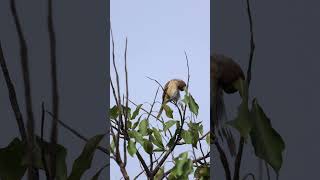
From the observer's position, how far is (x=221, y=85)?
0.62 m

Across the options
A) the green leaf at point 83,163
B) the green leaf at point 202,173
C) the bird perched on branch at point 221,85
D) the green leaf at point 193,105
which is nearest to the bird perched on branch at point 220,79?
the bird perched on branch at point 221,85

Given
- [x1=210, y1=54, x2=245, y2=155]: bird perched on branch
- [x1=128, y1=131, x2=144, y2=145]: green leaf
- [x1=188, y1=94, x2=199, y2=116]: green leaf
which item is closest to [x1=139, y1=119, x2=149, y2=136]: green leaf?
[x1=128, y1=131, x2=144, y2=145]: green leaf

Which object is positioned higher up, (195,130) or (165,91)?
(165,91)

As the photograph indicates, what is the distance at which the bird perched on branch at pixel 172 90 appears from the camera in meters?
1.21

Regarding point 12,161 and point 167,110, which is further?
point 167,110

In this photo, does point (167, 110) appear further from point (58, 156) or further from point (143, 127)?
point (58, 156)

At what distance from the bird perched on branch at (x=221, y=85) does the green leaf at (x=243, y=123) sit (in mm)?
56

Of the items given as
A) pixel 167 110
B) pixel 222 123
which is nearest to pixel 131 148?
pixel 167 110

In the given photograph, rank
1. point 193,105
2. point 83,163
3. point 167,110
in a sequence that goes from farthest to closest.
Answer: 1. point 167,110
2. point 193,105
3. point 83,163

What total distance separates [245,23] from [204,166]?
61 centimetres

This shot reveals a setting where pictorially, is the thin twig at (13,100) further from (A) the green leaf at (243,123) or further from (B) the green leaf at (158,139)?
(B) the green leaf at (158,139)

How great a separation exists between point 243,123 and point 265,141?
40 mm

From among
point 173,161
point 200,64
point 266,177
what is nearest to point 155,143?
point 173,161

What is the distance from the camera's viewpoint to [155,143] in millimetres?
1140
